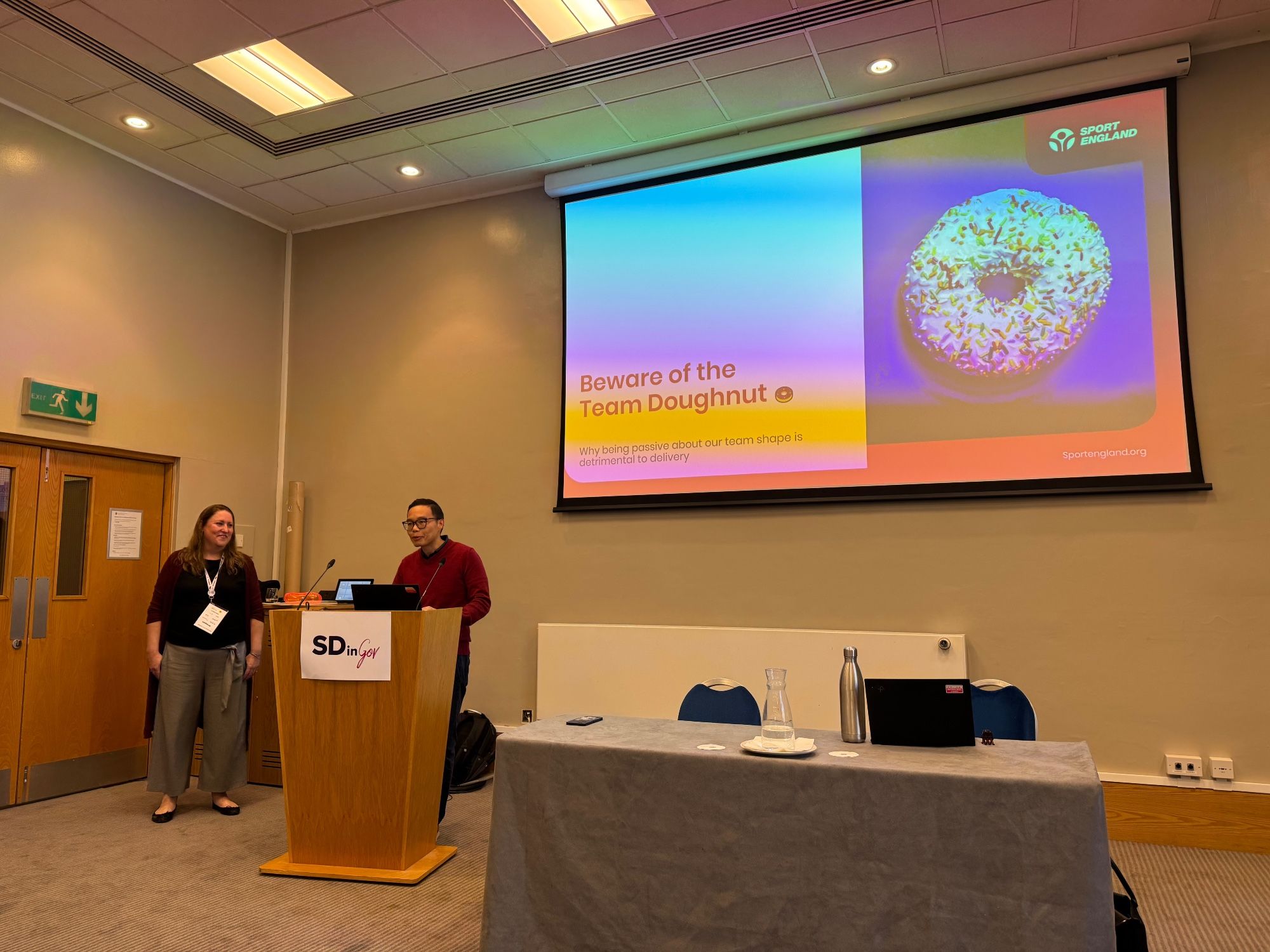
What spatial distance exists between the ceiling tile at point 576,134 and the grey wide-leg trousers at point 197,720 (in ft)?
10.7

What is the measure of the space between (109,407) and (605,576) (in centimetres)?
304

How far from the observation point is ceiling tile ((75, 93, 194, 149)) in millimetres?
4719

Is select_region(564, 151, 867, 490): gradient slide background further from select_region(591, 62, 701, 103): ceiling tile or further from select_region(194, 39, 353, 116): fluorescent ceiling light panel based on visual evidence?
select_region(194, 39, 353, 116): fluorescent ceiling light panel

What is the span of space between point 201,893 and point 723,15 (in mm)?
4213

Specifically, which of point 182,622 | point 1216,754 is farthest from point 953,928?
point 182,622

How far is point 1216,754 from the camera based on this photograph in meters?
3.97

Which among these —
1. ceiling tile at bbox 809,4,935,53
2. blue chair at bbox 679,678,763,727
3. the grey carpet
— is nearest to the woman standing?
the grey carpet

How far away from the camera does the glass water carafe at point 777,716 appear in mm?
2309

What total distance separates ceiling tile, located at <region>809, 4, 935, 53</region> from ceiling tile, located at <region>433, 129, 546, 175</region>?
1.83 meters

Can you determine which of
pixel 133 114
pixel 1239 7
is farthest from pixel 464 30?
pixel 1239 7

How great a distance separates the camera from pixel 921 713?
236cm

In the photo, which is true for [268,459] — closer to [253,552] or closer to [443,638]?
[253,552]

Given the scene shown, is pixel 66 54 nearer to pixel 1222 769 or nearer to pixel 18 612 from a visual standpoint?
pixel 18 612

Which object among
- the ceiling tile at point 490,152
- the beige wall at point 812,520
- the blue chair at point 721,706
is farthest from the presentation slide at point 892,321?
the blue chair at point 721,706
